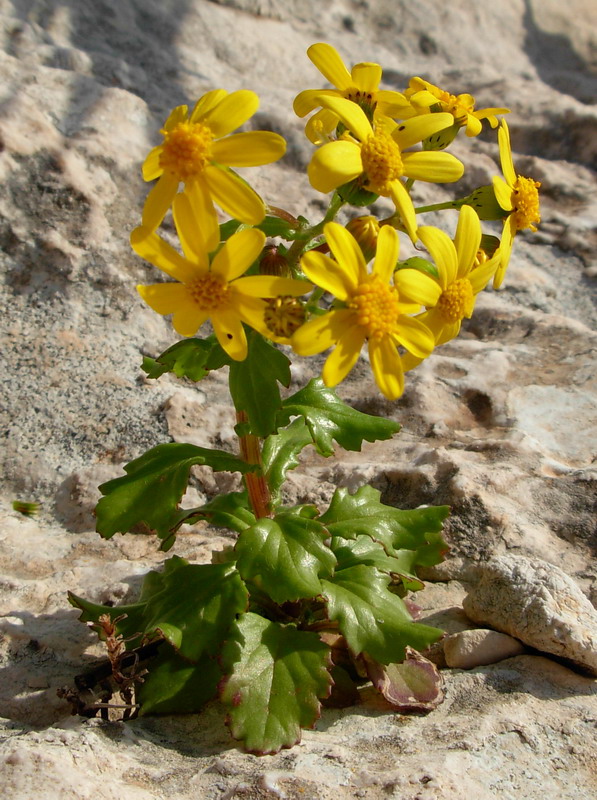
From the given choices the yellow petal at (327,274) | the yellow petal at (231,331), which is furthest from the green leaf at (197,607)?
the yellow petal at (327,274)

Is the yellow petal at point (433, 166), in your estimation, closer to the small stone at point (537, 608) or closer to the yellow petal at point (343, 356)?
the yellow petal at point (343, 356)

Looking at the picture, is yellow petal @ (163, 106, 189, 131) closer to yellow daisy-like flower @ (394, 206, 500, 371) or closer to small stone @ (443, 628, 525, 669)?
yellow daisy-like flower @ (394, 206, 500, 371)

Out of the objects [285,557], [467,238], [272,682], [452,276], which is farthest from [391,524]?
[467,238]

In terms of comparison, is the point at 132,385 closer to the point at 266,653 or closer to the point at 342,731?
the point at 266,653

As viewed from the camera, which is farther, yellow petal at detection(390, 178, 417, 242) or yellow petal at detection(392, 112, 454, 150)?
yellow petal at detection(392, 112, 454, 150)

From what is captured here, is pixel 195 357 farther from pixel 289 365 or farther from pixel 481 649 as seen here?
pixel 481 649

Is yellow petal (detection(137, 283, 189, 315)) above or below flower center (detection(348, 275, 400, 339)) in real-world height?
below

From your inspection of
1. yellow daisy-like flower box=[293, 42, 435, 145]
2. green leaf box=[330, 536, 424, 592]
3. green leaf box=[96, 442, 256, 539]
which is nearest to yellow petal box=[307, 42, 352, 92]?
yellow daisy-like flower box=[293, 42, 435, 145]

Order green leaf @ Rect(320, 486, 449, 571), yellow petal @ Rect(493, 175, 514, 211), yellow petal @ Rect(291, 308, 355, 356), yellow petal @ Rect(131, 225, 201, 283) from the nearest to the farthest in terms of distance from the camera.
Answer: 1. yellow petal @ Rect(291, 308, 355, 356)
2. yellow petal @ Rect(131, 225, 201, 283)
3. yellow petal @ Rect(493, 175, 514, 211)
4. green leaf @ Rect(320, 486, 449, 571)
